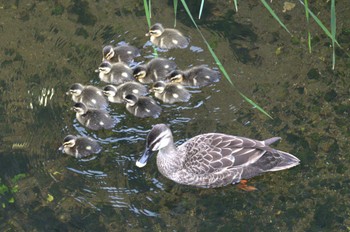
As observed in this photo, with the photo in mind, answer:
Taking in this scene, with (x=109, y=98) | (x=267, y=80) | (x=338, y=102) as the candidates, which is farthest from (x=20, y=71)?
(x=338, y=102)

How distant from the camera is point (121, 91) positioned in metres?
5.66

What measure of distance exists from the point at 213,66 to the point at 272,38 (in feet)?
2.01

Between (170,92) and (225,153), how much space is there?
88 cm

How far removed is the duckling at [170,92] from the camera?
5.66 m

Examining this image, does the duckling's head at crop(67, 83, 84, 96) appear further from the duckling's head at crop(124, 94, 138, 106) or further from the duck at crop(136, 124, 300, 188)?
the duck at crop(136, 124, 300, 188)

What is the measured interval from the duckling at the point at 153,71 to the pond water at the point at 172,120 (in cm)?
22

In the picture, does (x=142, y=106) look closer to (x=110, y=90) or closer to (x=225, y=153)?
(x=110, y=90)

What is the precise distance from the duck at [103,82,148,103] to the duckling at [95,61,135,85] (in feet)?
0.39

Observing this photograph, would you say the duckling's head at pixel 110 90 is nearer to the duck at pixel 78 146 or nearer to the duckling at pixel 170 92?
the duckling at pixel 170 92

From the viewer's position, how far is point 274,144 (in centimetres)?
527

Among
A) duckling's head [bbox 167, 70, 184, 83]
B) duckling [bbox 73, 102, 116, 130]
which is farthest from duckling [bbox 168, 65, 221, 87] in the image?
duckling [bbox 73, 102, 116, 130]

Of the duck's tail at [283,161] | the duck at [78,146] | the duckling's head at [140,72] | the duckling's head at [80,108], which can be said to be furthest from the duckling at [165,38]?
the duck's tail at [283,161]

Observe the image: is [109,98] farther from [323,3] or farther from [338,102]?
[323,3]

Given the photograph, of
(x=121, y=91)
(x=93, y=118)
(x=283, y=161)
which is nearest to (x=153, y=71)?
(x=121, y=91)
